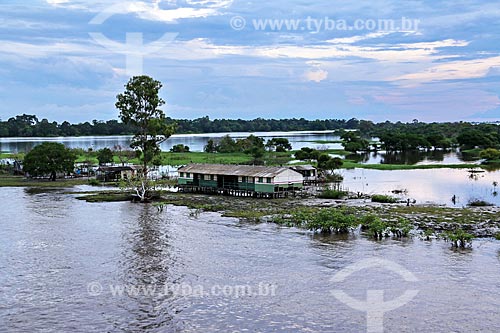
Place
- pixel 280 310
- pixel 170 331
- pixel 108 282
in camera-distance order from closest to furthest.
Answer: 1. pixel 170 331
2. pixel 280 310
3. pixel 108 282

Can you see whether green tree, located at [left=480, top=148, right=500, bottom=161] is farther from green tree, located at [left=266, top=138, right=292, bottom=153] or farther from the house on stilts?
the house on stilts

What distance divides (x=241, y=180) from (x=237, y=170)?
110 cm

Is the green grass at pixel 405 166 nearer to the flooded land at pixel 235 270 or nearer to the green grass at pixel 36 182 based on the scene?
the flooded land at pixel 235 270

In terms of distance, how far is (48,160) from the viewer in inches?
2336

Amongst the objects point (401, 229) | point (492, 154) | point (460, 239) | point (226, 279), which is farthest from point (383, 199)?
point (492, 154)

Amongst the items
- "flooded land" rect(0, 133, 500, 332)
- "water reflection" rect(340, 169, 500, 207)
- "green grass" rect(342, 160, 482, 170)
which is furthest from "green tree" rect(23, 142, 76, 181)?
"green grass" rect(342, 160, 482, 170)

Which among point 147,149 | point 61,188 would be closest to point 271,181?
point 147,149

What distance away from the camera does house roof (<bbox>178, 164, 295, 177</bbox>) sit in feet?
153

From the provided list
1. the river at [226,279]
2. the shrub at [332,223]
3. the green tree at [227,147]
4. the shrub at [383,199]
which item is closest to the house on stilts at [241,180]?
the shrub at [383,199]

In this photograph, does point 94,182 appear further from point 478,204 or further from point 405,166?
point 405,166

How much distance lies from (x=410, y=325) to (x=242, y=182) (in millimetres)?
31185

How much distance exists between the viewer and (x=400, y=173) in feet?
216

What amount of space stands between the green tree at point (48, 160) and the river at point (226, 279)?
87.0 feet

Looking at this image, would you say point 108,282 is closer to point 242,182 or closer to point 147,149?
point 242,182
